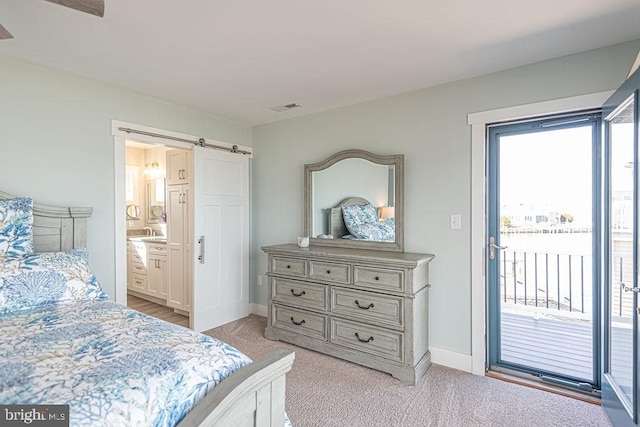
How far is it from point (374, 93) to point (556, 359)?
9.05 ft

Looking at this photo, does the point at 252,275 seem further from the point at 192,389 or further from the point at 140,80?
the point at 192,389

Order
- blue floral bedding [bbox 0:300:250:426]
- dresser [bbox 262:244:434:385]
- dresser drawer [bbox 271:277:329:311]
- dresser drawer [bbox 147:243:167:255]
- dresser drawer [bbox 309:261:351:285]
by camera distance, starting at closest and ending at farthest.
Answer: blue floral bedding [bbox 0:300:250:426] < dresser [bbox 262:244:434:385] < dresser drawer [bbox 309:261:351:285] < dresser drawer [bbox 271:277:329:311] < dresser drawer [bbox 147:243:167:255]

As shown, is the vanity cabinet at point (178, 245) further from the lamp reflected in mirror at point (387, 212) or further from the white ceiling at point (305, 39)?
the lamp reflected in mirror at point (387, 212)

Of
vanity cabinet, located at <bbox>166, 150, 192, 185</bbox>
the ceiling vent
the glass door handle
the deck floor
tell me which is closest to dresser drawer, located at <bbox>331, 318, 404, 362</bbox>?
the deck floor

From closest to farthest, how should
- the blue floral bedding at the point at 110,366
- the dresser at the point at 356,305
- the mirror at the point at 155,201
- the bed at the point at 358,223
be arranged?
the blue floral bedding at the point at 110,366 < the dresser at the point at 356,305 < the bed at the point at 358,223 < the mirror at the point at 155,201

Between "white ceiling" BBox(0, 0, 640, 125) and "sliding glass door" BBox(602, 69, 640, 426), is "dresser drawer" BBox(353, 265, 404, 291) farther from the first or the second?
"white ceiling" BBox(0, 0, 640, 125)

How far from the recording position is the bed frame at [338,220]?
132 inches

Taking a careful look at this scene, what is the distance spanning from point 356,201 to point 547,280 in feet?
7.54

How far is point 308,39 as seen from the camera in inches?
83.8

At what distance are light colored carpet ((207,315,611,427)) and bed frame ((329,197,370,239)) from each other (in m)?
1.21

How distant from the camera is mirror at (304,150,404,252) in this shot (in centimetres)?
307

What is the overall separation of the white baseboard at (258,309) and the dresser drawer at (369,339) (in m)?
1.41

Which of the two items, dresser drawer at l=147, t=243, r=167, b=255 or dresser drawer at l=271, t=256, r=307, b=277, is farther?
dresser drawer at l=147, t=243, r=167, b=255

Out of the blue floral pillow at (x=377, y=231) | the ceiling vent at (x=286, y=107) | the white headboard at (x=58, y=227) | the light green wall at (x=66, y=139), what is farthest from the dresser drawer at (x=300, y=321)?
the ceiling vent at (x=286, y=107)
